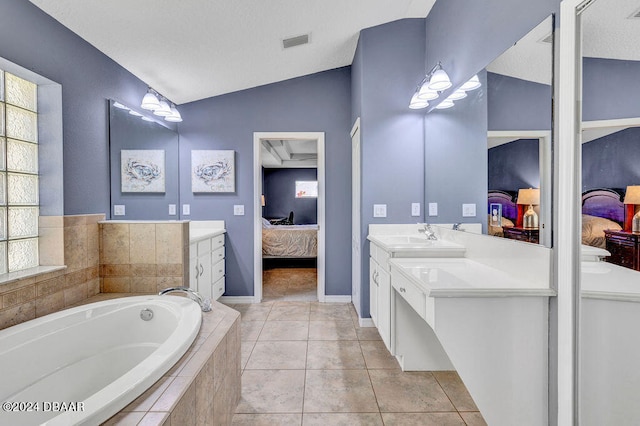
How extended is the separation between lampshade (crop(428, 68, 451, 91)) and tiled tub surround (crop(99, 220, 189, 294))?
7.11ft

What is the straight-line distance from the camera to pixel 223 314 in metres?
1.69

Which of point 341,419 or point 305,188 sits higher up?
point 305,188

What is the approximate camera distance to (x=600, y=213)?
1.11 metres

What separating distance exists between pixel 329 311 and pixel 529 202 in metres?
2.31

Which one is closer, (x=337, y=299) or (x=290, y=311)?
(x=290, y=311)

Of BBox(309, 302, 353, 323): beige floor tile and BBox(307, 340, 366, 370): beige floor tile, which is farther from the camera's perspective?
BBox(309, 302, 353, 323): beige floor tile

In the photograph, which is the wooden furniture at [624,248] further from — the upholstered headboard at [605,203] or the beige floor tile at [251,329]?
the beige floor tile at [251,329]

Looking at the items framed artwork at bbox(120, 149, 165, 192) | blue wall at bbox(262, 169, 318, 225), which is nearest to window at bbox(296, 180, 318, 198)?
blue wall at bbox(262, 169, 318, 225)

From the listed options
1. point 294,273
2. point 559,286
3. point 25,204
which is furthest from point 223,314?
point 294,273

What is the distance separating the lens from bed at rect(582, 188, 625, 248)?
1041 mm

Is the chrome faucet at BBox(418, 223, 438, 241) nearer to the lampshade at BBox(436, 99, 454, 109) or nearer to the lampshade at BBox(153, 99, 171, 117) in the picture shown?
the lampshade at BBox(436, 99, 454, 109)

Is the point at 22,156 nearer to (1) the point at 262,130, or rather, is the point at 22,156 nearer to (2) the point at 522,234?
(1) the point at 262,130

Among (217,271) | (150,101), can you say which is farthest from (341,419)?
(150,101)

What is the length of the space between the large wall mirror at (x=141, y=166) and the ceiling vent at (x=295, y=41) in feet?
4.92
